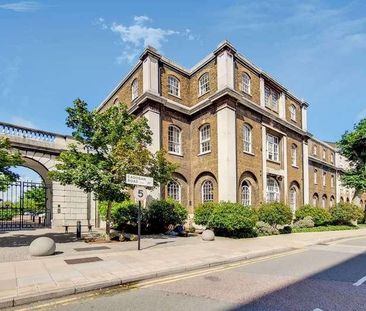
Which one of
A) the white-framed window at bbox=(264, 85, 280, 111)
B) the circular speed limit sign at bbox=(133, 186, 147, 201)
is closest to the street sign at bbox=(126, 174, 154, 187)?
the circular speed limit sign at bbox=(133, 186, 147, 201)

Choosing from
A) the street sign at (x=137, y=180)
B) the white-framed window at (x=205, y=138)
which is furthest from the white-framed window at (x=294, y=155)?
the street sign at (x=137, y=180)

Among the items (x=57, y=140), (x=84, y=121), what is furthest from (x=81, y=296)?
(x=57, y=140)

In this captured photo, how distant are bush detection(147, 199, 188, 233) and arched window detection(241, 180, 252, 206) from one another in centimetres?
652

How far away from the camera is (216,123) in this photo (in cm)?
2297

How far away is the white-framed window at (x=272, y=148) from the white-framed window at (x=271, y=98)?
2700 millimetres

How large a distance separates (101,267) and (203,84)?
19.0 meters

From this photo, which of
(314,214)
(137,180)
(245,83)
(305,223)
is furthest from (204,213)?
(314,214)

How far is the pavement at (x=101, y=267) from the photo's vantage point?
6371mm

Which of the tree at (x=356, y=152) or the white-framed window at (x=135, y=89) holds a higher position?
the white-framed window at (x=135, y=89)

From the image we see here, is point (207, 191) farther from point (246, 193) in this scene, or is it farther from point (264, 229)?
point (264, 229)

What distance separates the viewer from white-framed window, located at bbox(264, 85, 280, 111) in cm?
2803

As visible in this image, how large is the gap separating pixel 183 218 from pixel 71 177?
8340mm

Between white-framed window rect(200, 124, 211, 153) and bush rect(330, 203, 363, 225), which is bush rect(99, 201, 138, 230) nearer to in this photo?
white-framed window rect(200, 124, 211, 153)

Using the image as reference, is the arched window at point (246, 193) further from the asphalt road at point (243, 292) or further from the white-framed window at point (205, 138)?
the asphalt road at point (243, 292)
